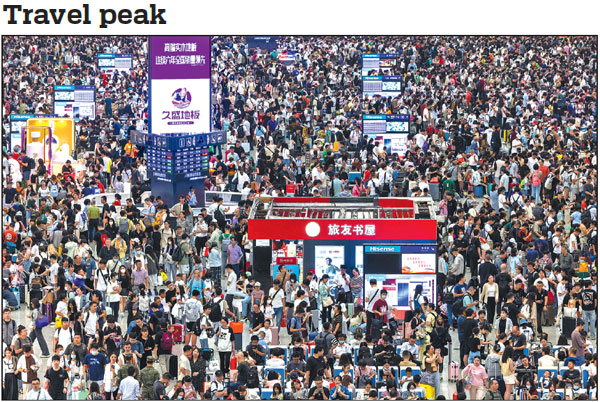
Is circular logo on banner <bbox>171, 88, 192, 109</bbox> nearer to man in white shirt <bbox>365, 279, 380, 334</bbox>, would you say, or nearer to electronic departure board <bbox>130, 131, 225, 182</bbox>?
electronic departure board <bbox>130, 131, 225, 182</bbox>

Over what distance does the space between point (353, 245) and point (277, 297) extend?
6.26 ft

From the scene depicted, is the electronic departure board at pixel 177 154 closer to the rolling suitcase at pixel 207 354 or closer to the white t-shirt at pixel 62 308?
the white t-shirt at pixel 62 308

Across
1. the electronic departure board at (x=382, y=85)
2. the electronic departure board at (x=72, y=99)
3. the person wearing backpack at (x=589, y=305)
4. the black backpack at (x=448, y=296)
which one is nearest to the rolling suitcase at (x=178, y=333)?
the black backpack at (x=448, y=296)

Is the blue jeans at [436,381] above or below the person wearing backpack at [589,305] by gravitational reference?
below

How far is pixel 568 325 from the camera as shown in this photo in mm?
25203

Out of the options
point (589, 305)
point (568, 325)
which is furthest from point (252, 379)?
point (589, 305)

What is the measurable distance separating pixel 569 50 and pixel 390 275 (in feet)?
146

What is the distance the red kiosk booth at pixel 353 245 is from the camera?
85.4 ft

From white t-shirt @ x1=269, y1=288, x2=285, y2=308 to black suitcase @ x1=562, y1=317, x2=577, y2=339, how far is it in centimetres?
493

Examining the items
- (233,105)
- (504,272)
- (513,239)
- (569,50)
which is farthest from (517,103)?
(504,272)

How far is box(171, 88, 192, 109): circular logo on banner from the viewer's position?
122ft

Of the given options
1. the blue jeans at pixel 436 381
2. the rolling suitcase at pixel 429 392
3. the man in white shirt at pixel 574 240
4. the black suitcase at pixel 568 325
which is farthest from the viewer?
the man in white shirt at pixel 574 240

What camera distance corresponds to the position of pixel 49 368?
21.7 meters

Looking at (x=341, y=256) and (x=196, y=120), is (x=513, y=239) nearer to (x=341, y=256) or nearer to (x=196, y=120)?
(x=341, y=256)
